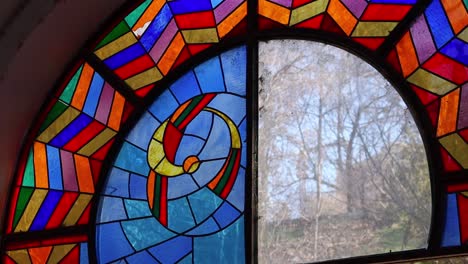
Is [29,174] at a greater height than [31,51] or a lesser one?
lesser

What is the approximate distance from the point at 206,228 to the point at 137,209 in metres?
0.31

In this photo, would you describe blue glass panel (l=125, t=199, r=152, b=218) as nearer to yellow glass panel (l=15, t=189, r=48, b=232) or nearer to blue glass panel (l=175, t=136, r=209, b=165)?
blue glass panel (l=175, t=136, r=209, b=165)

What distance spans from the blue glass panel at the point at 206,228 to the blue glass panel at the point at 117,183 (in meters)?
0.34

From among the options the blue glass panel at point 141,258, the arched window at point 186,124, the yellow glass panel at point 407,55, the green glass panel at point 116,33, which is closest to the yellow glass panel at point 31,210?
the arched window at point 186,124

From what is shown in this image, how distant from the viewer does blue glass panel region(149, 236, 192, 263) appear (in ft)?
10.2

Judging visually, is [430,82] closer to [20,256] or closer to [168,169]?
[168,169]

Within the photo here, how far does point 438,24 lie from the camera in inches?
120

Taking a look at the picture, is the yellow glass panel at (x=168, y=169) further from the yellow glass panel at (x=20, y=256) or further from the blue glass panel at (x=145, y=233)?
the yellow glass panel at (x=20, y=256)

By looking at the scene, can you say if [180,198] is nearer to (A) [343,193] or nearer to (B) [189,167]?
(B) [189,167]

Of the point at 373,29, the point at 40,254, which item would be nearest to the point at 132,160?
the point at 40,254

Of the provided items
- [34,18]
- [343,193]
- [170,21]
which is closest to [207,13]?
[170,21]

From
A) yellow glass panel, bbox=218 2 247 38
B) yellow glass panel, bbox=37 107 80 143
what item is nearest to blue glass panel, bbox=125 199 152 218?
yellow glass panel, bbox=37 107 80 143

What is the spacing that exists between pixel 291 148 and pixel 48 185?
1033mm

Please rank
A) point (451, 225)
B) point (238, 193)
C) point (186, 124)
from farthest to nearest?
point (186, 124)
point (238, 193)
point (451, 225)
